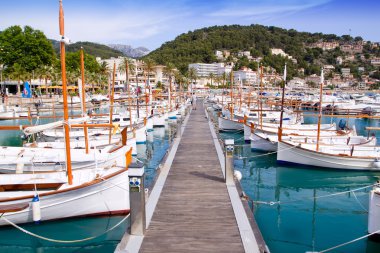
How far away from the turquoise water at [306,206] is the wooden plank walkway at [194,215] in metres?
2.04

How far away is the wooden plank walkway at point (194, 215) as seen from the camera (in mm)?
7914

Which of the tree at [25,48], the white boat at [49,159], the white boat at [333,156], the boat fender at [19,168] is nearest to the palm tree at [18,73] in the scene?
the tree at [25,48]

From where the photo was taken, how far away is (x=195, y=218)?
947cm

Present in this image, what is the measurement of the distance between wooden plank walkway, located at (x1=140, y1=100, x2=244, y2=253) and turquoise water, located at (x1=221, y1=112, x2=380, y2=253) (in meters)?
2.04

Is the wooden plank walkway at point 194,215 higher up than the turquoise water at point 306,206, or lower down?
higher up

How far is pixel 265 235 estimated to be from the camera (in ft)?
40.8

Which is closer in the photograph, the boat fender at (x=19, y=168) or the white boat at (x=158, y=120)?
the boat fender at (x=19, y=168)

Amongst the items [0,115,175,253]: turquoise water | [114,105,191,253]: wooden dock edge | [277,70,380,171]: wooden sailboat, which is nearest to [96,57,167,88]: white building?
[277,70,380,171]: wooden sailboat

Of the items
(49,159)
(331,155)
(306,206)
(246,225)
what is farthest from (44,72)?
(246,225)

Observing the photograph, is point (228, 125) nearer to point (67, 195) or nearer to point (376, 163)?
point (376, 163)

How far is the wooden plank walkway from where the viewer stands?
791cm

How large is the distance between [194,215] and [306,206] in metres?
8.33

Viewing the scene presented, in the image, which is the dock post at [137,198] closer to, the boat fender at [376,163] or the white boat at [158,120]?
the boat fender at [376,163]

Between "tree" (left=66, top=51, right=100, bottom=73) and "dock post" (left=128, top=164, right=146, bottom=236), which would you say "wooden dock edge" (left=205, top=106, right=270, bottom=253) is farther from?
"tree" (left=66, top=51, right=100, bottom=73)
